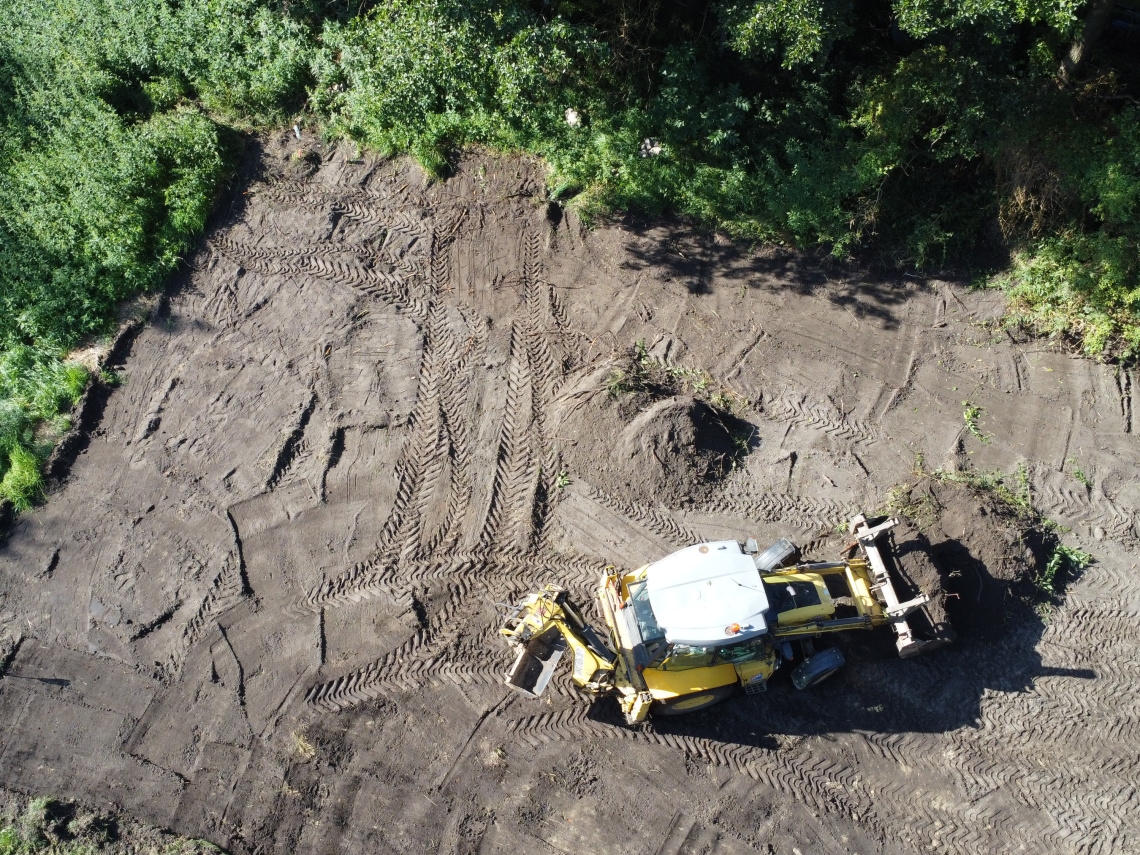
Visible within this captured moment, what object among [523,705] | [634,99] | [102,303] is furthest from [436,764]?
[634,99]

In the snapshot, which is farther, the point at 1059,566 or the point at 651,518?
the point at 651,518

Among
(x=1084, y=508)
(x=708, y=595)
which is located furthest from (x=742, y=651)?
(x=1084, y=508)

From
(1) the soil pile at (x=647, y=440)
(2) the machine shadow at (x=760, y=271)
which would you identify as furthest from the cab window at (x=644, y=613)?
(2) the machine shadow at (x=760, y=271)

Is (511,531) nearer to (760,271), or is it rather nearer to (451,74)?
(760,271)

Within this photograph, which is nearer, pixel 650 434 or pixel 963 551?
pixel 963 551

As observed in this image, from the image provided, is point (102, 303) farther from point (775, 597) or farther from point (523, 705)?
point (775, 597)

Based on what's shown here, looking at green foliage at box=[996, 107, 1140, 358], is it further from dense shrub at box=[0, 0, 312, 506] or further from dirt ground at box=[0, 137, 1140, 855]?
dense shrub at box=[0, 0, 312, 506]
